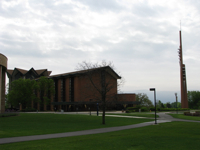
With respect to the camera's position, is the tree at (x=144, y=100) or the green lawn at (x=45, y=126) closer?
the green lawn at (x=45, y=126)

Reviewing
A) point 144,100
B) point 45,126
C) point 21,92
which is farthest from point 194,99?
point 45,126

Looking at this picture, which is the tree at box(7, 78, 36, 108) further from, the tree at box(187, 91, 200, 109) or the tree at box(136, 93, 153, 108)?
the tree at box(187, 91, 200, 109)

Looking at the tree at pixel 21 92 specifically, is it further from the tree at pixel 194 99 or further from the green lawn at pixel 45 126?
the tree at pixel 194 99

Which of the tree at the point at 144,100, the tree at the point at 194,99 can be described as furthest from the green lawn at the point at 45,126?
the tree at the point at 194,99

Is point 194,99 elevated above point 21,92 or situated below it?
below

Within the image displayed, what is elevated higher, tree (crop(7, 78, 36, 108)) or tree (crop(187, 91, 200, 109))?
tree (crop(7, 78, 36, 108))

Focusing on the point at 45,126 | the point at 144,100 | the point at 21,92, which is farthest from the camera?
the point at 144,100

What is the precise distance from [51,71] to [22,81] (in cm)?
3422

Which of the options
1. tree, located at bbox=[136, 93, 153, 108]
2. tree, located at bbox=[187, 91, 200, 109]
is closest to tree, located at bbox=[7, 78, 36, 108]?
tree, located at bbox=[136, 93, 153, 108]

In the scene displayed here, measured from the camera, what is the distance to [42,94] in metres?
83.3

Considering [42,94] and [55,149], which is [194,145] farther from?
[42,94]

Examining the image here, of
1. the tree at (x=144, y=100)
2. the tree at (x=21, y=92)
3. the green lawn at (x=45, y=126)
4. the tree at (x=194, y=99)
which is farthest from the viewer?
the tree at (x=194, y=99)

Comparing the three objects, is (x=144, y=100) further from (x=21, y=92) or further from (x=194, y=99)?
(x=21, y=92)

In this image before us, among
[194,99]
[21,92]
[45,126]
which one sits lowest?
[194,99]
